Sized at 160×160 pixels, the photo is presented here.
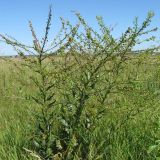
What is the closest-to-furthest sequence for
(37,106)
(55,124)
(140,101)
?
(140,101), (55,124), (37,106)

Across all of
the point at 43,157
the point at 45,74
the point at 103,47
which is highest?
the point at 103,47

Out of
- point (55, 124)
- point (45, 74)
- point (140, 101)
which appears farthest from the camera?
point (55, 124)

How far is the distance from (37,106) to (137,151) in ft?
6.61

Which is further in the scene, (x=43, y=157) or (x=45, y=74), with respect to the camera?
(x=43, y=157)

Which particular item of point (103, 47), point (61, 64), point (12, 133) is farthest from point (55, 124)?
point (103, 47)

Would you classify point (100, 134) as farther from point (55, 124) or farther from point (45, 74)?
point (45, 74)

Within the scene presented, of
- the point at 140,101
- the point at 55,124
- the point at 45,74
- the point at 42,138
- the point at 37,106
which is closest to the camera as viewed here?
the point at 45,74

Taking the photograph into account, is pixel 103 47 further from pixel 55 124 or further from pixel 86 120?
pixel 55 124

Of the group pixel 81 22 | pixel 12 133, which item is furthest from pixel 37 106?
pixel 81 22

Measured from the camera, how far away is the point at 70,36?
3328mm

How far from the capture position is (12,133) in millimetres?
4121

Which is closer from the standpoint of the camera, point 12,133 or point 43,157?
point 43,157

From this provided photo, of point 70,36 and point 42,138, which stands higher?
point 70,36

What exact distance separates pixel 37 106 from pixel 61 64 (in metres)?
1.80
